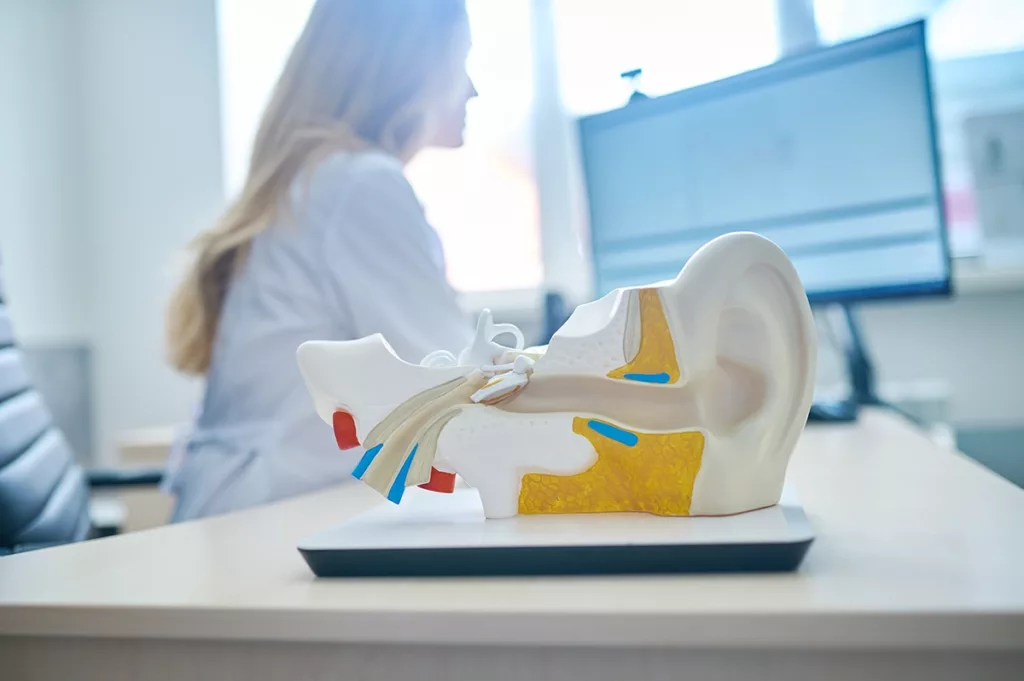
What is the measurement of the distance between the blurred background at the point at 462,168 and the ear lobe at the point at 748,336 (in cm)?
108

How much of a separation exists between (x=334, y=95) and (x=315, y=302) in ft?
0.94

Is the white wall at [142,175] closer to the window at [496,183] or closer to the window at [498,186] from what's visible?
the window at [496,183]

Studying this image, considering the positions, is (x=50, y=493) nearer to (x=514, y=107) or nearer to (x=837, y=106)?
(x=837, y=106)

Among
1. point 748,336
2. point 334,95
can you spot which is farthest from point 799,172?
point 748,336

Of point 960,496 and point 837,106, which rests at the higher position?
point 837,106

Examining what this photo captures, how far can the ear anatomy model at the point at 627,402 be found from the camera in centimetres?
48

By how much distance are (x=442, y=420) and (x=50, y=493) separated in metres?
0.65

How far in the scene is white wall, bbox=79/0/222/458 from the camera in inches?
101

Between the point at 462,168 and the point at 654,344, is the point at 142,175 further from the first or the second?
the point at 654,344

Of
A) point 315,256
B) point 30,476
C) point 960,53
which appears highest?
point 960,53

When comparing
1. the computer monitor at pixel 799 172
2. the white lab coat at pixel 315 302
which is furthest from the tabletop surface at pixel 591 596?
the computer monitor at pixel 799 172

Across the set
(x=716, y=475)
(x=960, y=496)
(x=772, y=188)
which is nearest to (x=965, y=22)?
(x=772, y=188)

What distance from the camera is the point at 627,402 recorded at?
49cm

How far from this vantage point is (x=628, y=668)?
0.34 m
